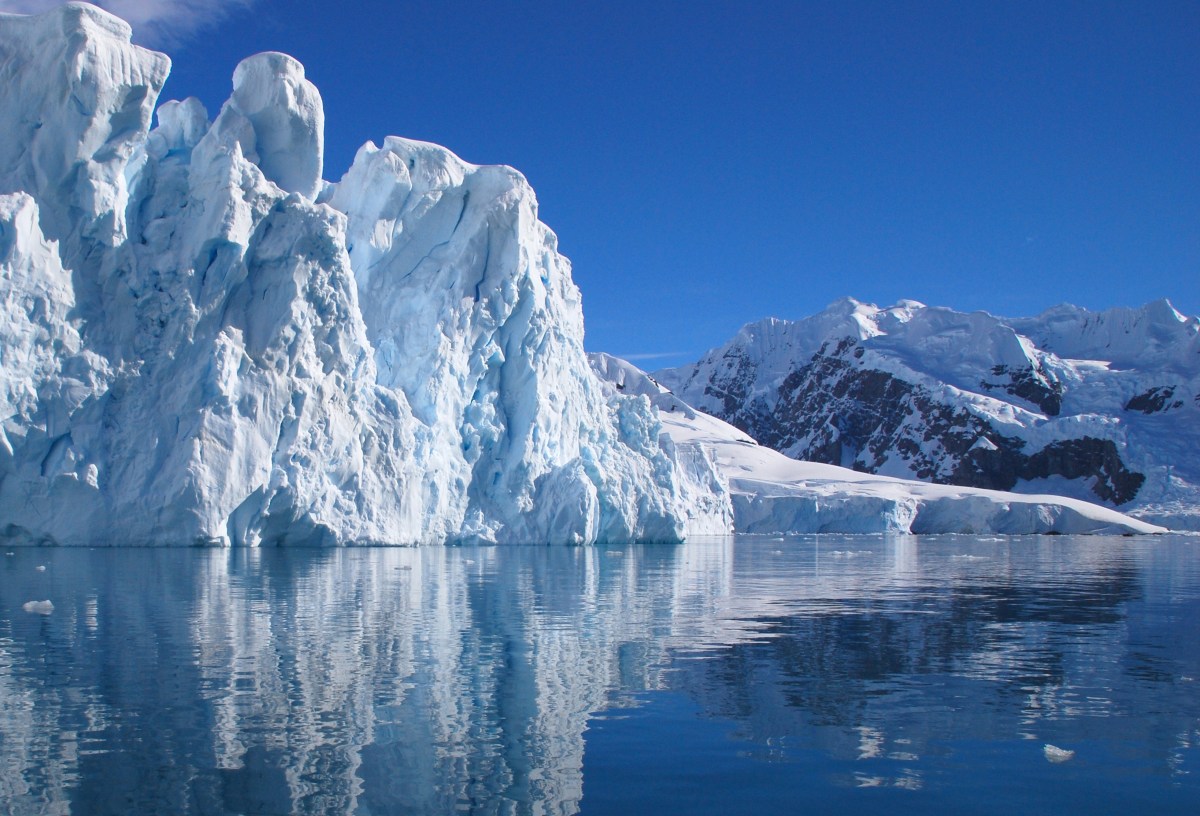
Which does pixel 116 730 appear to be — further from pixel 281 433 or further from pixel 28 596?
pixel 281 433

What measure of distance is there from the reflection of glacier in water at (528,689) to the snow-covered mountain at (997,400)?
239ft

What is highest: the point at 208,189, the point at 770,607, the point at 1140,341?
the point at 1140,341

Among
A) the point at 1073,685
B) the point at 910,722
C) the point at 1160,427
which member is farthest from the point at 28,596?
the point at 1160,427

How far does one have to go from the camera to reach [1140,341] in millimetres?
108250

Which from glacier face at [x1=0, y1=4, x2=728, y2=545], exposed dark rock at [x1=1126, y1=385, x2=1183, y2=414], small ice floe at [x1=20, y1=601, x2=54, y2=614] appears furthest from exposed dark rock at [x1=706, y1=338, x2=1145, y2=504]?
small ice floe at [x1=20, y1=601, x2=54, y2=614]

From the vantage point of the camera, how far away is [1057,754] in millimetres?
6676

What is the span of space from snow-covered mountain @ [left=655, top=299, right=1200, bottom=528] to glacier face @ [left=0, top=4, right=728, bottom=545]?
61.3m

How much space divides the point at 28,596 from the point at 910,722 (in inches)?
491

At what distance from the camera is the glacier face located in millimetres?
26078

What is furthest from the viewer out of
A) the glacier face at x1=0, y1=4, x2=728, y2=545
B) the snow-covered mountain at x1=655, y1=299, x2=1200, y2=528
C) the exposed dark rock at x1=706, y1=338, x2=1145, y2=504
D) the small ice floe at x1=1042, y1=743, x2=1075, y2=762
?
the exposed dark rock at x1=706, y1=338, x2=1145, y2=504

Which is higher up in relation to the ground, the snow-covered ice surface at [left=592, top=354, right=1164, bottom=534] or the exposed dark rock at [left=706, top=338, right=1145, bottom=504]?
the exposed dark rock at [left=706, top=338, right=1145, bottom=504]

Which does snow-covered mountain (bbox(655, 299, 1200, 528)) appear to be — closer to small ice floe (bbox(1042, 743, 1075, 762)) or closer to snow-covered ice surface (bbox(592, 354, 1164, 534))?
snow-covered ice surface (bbox(592, 354, 1164, 534))

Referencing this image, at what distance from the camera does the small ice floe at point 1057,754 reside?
664 centimetres

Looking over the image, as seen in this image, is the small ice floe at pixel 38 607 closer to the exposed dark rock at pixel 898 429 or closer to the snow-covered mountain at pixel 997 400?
the snow-covered mountain at pixel 997 400
